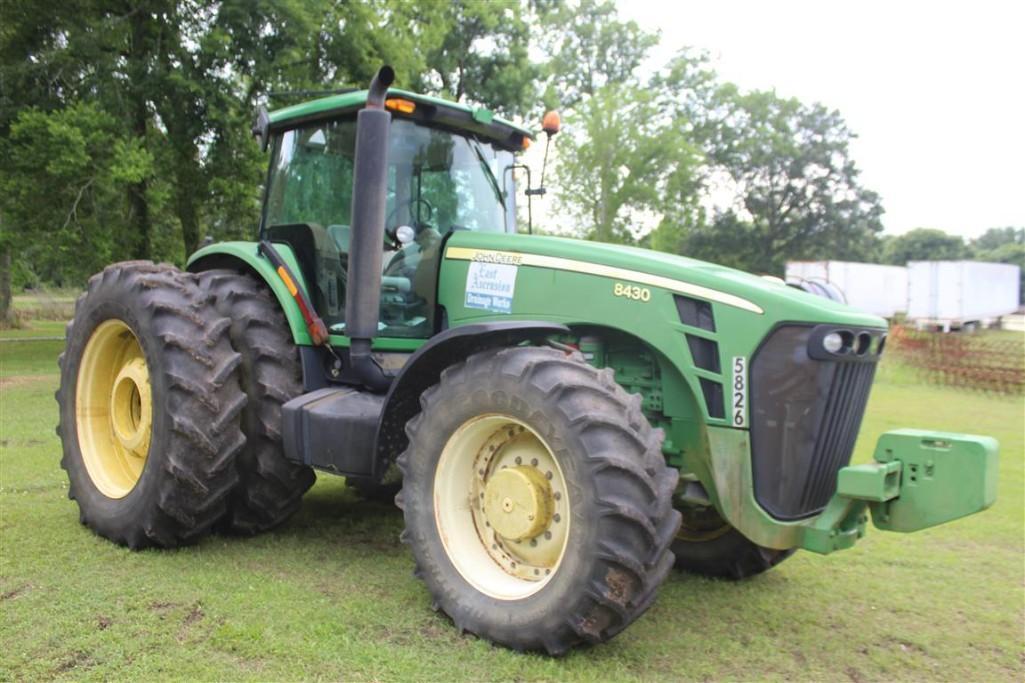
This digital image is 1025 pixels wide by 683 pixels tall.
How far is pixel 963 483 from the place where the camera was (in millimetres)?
3117

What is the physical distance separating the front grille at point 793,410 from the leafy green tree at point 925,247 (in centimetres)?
7575

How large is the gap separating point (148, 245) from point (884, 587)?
15.3 meters

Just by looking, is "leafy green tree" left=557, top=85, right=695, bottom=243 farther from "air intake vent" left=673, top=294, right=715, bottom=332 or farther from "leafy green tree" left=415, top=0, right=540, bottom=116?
"air intake vent" left=673, top=294, right=715, bottom=332

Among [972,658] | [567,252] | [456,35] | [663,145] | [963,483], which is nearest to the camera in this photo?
[963,483]

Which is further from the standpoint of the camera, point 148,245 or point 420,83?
point 420,83

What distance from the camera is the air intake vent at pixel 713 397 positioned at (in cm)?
Result: 342

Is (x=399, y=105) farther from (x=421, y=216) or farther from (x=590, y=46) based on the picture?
(x=590, y=46)

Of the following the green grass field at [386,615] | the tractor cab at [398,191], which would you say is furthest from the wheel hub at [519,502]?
the tractor cab at [398,191]

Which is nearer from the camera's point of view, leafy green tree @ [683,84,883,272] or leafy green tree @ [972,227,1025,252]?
leafy green tree @ [683,84,883,272]

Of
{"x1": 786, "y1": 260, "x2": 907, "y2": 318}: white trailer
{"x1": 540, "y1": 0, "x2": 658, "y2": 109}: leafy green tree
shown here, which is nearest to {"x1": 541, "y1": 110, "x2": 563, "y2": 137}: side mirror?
{"x1": 786, "y1": 260, "x2": 907, "y2": 318}: white trailer

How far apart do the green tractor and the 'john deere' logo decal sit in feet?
0.05

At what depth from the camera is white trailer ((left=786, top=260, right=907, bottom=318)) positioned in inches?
1060

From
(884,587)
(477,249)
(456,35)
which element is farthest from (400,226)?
(456,35)

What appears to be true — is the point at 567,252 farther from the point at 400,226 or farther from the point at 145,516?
the point at 145,516
